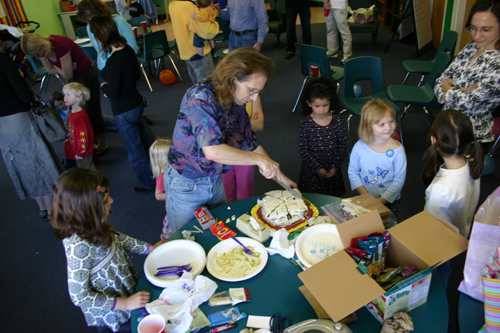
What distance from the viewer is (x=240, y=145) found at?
190 cm

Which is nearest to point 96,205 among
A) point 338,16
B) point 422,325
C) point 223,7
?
point 422,325

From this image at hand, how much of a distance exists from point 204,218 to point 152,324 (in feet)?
2.03

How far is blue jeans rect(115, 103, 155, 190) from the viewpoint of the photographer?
3.04m

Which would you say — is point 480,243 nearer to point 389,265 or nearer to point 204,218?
point 389,265

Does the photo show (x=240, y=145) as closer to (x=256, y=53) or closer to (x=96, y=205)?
(x=256, y=53)

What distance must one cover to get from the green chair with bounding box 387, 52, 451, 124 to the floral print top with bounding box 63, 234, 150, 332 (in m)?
3.09

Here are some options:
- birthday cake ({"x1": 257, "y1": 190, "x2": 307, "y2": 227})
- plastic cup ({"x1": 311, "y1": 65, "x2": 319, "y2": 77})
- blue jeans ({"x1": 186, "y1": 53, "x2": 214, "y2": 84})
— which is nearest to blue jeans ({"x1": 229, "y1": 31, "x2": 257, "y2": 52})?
blue jeans ({"x1": 186, "y1": 53, "x2": 214, "y2": 84})

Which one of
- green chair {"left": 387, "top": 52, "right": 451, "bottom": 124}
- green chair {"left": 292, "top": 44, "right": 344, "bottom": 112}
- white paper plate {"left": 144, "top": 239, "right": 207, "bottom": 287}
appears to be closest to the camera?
white paper plate {"left": 144, "top": 239, "right": 207, "bottom": 287}

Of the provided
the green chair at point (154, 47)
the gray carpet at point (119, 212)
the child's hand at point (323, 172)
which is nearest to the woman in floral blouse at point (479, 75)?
the gray carpet at point (119, 212)

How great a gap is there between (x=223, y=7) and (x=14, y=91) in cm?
530

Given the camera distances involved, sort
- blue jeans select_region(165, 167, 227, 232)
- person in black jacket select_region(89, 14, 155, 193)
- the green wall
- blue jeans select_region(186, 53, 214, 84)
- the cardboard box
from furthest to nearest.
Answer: the green wall, blue jeans select_region(186, 53, 214, 84), person in black jacket select_region(89, 14, 155, 193), blue jeans select_region(165, 167, 227, 232), the cardboard box

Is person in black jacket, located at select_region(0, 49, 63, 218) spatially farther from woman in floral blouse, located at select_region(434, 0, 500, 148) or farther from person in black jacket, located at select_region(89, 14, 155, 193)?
woman in floral blouse, located at select_region(434, 0, 500, 148)

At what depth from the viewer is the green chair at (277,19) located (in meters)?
7.14

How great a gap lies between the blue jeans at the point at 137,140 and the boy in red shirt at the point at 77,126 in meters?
0.42
